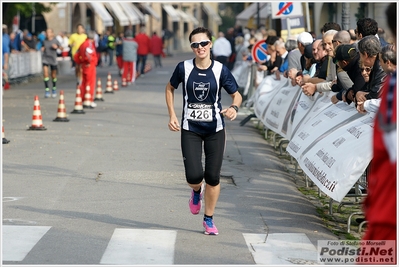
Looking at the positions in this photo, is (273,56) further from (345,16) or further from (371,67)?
(371,67)

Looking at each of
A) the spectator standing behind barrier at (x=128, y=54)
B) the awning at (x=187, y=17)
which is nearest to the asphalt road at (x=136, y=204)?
the spectator standing behind barrier at (x=128, y=54)

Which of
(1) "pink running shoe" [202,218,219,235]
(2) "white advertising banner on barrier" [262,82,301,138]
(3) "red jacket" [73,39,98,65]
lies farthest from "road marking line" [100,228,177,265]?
(3) "red jacket" [73,39,98,65]

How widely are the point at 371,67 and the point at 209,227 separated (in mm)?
2171

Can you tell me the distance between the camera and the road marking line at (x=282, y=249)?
6.96 meters

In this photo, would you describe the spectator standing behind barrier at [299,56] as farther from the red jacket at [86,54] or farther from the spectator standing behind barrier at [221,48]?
the spectator standing behind barrier at [221,48]

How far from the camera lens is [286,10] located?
21859mm

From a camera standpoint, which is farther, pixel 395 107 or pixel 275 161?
pixel 275 161

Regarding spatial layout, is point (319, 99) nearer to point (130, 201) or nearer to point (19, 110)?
point (130, 201)

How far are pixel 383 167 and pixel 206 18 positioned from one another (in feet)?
372

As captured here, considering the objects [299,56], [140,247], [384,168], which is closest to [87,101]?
[299,56]

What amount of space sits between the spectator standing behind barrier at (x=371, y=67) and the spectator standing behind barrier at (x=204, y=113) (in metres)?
1.22

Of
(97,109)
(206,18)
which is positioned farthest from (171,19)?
(97,109)

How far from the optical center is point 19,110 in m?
21.6

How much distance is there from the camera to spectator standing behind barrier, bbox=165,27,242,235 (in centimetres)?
809
